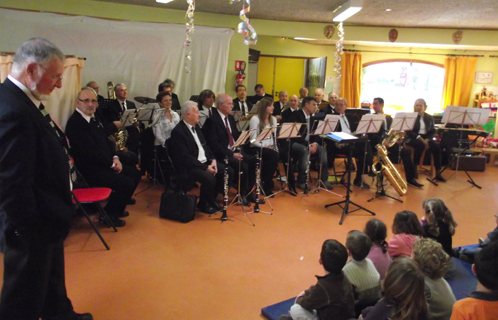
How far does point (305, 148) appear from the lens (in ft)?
18.2

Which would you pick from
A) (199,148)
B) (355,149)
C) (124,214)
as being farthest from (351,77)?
(124,214)

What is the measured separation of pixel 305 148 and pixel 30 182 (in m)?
4.34

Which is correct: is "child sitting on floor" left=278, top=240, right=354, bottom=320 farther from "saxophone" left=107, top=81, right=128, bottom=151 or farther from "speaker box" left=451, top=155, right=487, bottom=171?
"speaker box" left=451, top=155, right=487, bottom=171

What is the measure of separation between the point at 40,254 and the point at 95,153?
2032 mm

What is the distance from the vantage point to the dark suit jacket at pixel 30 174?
5.15 ft

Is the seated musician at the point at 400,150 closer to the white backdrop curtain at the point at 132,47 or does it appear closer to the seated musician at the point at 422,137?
the seated musician at the point at 422,137

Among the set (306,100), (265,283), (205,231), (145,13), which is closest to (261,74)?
(145,13)

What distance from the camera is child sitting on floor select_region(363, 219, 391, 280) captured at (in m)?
2.39

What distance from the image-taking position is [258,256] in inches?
131

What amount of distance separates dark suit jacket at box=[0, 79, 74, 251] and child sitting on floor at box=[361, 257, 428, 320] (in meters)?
A: 1.55

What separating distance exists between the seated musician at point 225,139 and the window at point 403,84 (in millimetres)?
7247

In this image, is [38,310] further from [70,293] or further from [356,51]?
[356,51]

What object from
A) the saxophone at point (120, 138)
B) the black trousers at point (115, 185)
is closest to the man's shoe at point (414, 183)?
the black trousers at point (115, 185)

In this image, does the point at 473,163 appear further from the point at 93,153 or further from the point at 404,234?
the point at 93,153
